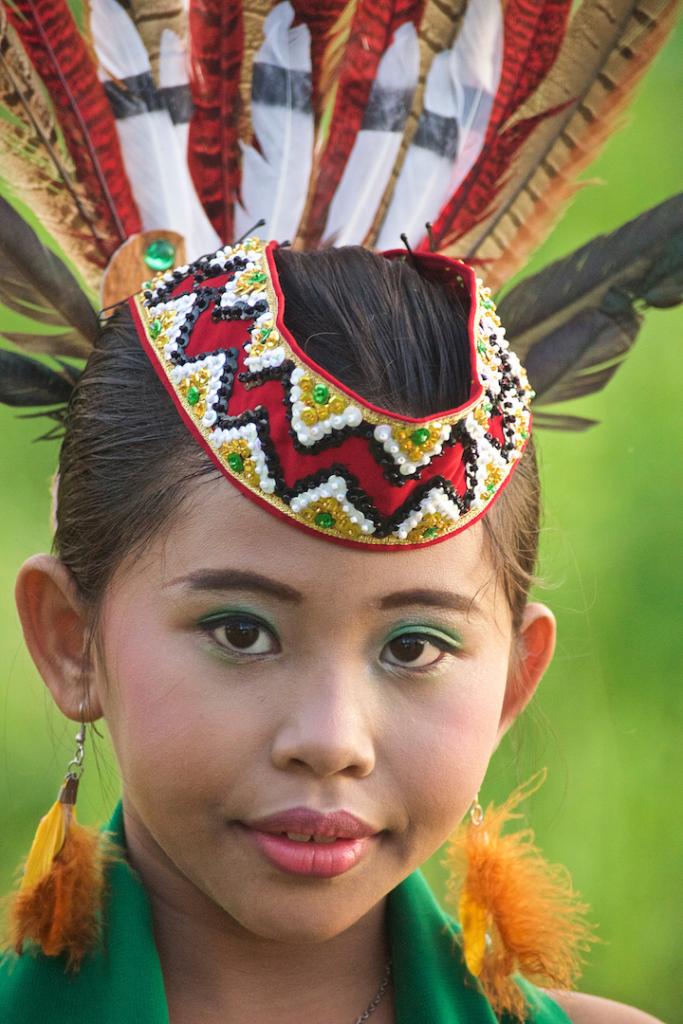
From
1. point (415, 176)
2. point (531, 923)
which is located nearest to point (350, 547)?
point (531, 923)

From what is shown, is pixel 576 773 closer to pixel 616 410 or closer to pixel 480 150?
pixel 616 410

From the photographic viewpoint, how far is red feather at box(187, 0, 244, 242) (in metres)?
1.87

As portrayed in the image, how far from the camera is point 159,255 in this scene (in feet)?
6.14

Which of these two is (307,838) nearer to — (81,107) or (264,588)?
(264,588)

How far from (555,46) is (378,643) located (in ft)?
3.28

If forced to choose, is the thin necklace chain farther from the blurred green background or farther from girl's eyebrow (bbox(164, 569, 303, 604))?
the blurred green background

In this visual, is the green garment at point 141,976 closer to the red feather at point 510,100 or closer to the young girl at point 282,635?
the young girl at point 282,635

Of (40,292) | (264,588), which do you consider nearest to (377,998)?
(264,588)

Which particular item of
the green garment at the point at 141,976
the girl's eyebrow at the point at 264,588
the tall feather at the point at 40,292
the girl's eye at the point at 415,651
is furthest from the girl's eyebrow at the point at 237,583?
the tall feather at the point at 40,292

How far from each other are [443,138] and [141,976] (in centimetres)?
123

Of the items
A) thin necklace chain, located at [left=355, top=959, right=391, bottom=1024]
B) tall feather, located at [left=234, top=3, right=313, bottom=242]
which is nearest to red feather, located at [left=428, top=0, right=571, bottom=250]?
tall feather, located at [left=234, top=3, right=313, bottom=242]

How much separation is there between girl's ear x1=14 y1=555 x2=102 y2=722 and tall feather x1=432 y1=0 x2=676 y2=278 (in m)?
0.78

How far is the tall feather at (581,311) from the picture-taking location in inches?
76.7

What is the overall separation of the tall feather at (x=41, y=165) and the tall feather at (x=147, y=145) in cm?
8
